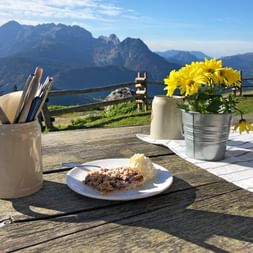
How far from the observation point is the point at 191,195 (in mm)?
909

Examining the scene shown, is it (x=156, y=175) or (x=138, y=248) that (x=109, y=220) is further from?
(x=156, y=175)

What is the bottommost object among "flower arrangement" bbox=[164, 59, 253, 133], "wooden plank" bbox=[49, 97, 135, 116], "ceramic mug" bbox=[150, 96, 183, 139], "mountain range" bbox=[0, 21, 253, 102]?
"wooden plank" bbox=[49, 97, 135, 116]

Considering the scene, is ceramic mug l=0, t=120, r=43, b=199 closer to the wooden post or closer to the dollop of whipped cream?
the dollop of whipped cream

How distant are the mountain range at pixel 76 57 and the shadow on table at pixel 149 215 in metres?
Result: 65.2

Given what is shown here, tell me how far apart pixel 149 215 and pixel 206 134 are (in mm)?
496

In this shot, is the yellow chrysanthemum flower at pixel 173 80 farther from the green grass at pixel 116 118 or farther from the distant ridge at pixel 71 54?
the distant ridge at pixel 71 54

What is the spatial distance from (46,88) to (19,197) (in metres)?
0.29

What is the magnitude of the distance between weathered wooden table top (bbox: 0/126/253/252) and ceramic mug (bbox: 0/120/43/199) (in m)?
0.03

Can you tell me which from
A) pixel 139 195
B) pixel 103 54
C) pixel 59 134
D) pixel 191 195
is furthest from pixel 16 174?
pixel 103 54

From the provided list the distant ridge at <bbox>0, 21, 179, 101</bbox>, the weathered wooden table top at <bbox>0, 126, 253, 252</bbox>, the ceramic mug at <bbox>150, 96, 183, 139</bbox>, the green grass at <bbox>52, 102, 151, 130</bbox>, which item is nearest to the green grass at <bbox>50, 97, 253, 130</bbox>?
the green grass at <bbox>52, 102, 151, 130</bbox>

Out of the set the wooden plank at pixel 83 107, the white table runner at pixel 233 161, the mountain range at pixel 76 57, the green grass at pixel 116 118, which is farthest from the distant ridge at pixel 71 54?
the white table runner at pixel 233 161

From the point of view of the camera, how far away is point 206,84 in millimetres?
1175

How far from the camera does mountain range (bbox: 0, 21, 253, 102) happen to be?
80438 mm

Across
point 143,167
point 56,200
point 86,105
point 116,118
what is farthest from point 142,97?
point 56,200
